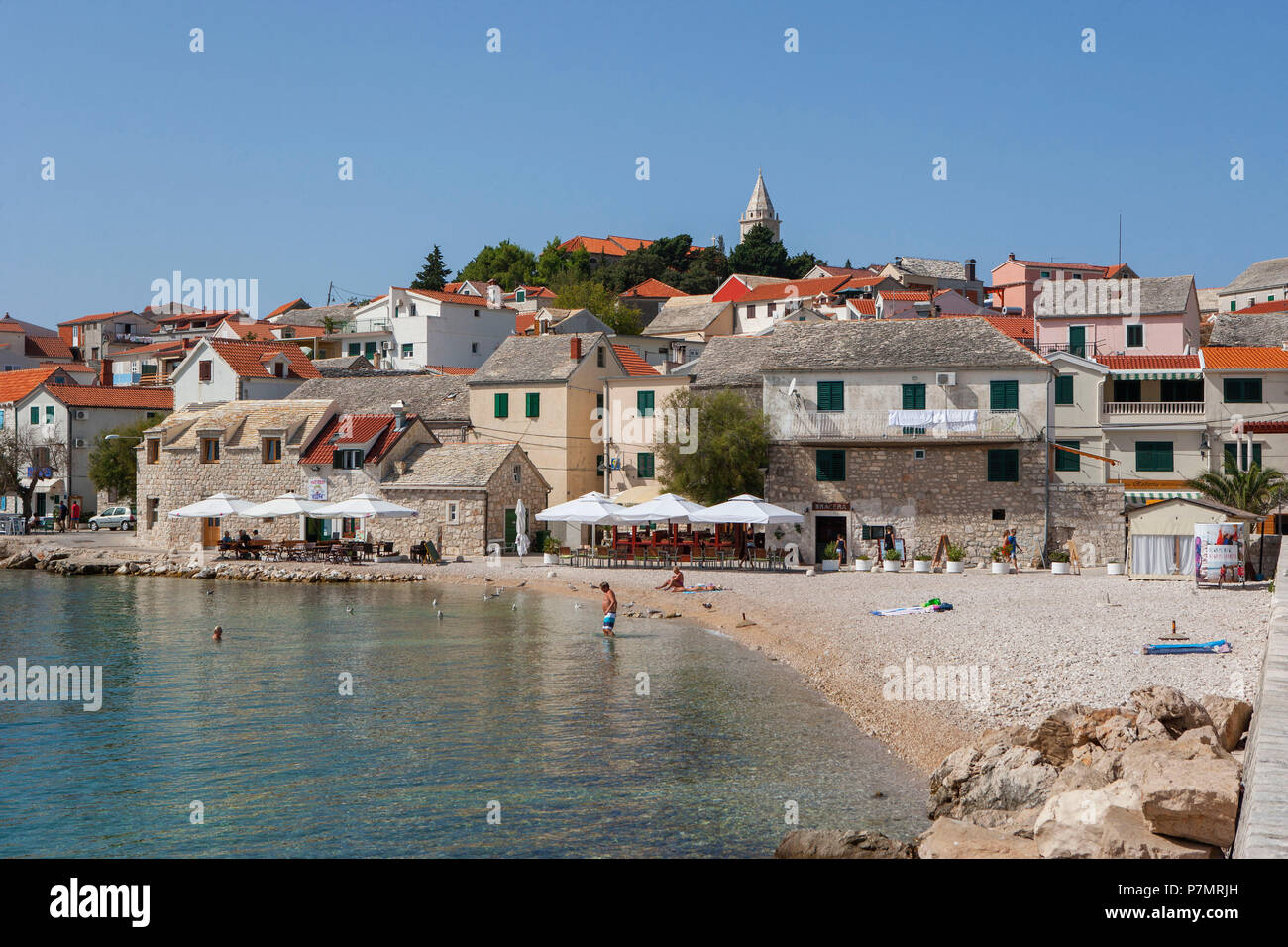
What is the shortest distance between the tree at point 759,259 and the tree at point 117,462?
68.0 meters

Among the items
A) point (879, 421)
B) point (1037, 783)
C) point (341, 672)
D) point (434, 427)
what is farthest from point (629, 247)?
point (1037, 783)

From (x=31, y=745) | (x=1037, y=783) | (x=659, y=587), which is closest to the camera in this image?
(x=1037, y=783)

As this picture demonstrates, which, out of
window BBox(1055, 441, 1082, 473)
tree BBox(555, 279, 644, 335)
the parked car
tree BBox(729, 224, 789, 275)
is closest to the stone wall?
window BBox(1055, 441, 1082, 473)

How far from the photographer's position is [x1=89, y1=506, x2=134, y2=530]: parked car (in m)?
60.9

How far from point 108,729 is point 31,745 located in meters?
1.18

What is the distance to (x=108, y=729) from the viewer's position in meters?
18.4

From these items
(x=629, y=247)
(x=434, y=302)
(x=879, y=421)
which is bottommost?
(x=879, y=421)

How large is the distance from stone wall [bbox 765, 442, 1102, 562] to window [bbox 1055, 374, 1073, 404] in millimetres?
6761

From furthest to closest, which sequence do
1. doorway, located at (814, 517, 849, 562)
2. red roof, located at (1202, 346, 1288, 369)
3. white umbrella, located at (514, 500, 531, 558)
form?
red roof, located at (1202, 346, 1288, 369) < white umbrella, located at (514, 500, 531, 558) < doorway, located at (814, 517, 849, 562)

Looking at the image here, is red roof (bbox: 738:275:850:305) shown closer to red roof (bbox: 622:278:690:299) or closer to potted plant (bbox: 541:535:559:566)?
red roof (bbox: 622:278:690:299)

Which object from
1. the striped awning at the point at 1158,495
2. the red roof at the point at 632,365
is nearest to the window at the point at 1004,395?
the striped awning at the point at 1158,495

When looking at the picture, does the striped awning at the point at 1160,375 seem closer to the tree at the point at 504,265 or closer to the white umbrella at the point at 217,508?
the white umbrella at the point at 217,508
